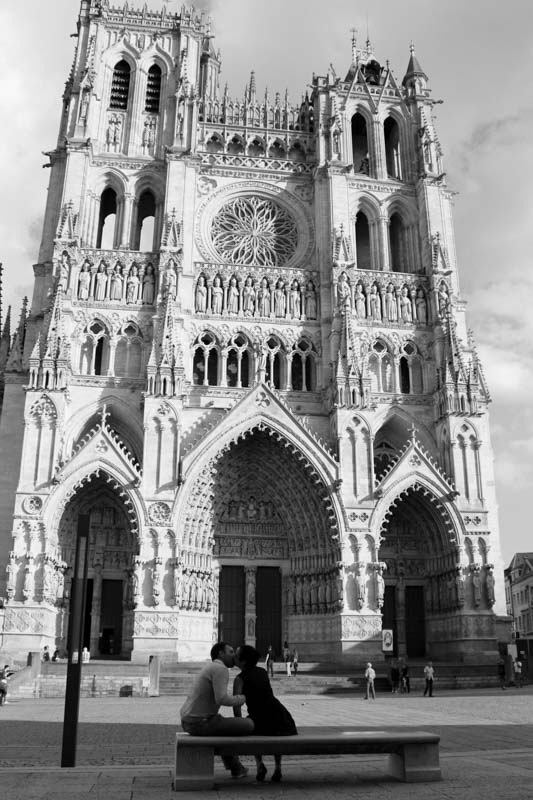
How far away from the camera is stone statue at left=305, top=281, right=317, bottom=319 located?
34.9 m

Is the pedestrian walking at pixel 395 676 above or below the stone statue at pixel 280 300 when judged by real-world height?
below

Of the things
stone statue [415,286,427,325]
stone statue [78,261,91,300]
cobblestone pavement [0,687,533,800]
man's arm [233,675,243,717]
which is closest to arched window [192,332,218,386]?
stone statue [78,261,91,300]

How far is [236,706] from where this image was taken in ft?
24.2

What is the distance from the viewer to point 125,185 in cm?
3612

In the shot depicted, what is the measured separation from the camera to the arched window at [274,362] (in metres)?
33.5

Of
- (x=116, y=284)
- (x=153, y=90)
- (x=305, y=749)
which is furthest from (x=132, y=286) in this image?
(x=305, y=749)

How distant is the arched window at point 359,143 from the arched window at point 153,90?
10.5 metres

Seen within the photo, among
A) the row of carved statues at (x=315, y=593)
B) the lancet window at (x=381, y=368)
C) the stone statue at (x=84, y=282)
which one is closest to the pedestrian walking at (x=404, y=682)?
the row of carved statues at (x=315, y=593)

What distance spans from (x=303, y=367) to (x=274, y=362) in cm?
134

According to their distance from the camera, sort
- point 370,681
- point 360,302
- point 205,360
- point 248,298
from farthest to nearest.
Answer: point 360,302
point 248,298
point 205,360
point 370,681

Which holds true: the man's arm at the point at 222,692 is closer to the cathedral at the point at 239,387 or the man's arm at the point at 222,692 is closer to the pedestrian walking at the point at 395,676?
the pedestrian walking at the point at 395,676

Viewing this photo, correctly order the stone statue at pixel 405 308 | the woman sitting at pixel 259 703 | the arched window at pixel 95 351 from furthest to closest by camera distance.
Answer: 1. the stone statue at pixel 405 308
2. the arched window at pixel 95 351
3. the woman sitting at pixel 259 703

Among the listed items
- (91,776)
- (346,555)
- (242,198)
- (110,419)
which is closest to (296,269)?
(242,198)

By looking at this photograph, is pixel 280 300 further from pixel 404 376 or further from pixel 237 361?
pixel 404 376
